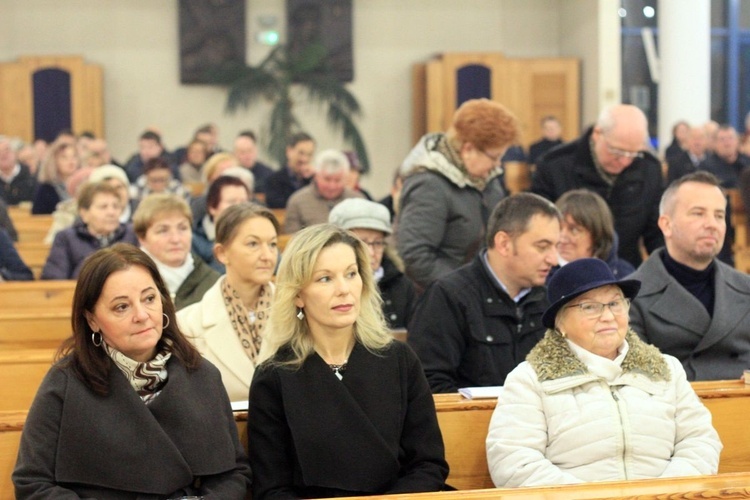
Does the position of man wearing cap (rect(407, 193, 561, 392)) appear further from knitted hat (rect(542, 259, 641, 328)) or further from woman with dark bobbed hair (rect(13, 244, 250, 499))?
woman with dark bobbed hair (rect(13, 244, 250, 499))

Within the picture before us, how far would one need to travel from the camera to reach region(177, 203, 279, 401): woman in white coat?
3.79 meters

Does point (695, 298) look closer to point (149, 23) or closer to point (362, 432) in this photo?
point (362, 432)

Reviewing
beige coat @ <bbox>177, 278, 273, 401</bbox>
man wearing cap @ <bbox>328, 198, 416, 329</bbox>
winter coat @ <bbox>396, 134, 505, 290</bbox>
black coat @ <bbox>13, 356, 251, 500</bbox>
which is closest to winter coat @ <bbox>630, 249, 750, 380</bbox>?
winter coat @ <bbox>396, 134, 505, 290</bbox>

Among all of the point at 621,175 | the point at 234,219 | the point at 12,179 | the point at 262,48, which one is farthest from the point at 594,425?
the point at 262,48

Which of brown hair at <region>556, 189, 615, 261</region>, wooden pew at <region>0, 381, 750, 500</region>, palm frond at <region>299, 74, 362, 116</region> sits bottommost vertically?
wooden pew at <region>0, 381, 750, 500</region>

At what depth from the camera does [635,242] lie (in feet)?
18.8

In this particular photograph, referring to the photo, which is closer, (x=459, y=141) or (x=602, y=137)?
(x=459, y=141)

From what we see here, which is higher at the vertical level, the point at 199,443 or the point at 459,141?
the point at 459,141

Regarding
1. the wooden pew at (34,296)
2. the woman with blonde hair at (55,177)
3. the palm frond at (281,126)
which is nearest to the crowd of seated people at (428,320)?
the wooden pew at (34,296)

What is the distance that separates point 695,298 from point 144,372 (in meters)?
2.06

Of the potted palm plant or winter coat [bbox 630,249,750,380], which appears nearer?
winter coat [bbox 630,249,750,380]

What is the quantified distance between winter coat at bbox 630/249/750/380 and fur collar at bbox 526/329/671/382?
2.38 feet

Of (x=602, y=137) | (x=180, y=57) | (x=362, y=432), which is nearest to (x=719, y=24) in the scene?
(x=180, y=57)

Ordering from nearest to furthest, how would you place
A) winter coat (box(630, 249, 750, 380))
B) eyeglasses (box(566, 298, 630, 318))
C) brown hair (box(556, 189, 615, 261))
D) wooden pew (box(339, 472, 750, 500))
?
wooden pew (box(339, 472, 750, 500)) → eyeglasses (box(566, 298, 630, 318)) → winter coat (box(630, 249, 750, 380)) → brown hair (box(556, 189, 615, 261))
